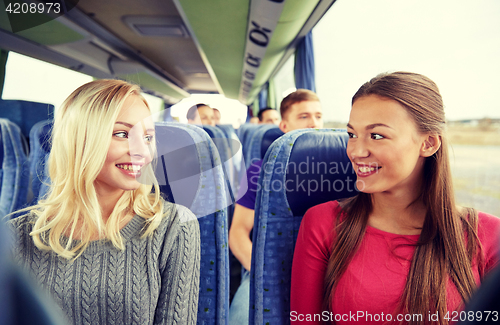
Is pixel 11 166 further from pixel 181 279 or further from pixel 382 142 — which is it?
pixel 382 142

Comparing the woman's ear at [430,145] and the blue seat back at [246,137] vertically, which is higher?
the blue seat back at [246,137]

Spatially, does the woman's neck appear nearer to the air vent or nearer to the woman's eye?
the woman's eye

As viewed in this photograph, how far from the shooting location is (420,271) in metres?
0.69

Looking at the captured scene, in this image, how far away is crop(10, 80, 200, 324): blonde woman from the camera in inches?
27.0

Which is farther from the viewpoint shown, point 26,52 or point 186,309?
point 26,52

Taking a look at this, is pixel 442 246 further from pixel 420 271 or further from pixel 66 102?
pixel 66 102

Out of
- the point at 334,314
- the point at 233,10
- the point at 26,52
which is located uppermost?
the point at 233,10

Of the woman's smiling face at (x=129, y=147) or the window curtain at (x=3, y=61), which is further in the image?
the window curtain at (x=3, y=61)

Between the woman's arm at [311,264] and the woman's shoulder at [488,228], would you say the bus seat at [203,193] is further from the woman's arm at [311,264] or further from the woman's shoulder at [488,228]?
the woman's shoulder at [488,228]

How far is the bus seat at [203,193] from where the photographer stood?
33.9 inches

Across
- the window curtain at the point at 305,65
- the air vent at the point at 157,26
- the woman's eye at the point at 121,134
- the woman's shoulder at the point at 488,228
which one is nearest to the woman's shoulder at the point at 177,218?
the woman's eye at the point at 121,134

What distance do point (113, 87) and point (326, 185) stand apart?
2.22 feet

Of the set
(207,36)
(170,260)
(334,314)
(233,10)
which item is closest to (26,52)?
(233,10)

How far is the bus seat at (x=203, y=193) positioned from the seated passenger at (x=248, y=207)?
44 cm
